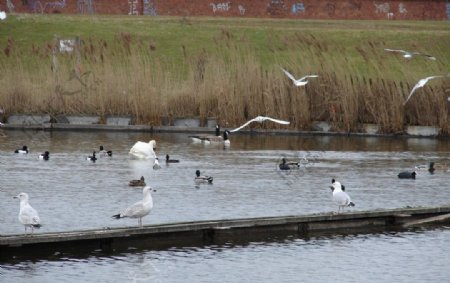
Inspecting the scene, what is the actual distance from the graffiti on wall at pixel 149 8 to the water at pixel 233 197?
2337 cm

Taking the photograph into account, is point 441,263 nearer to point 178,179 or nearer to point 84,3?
point 178,179

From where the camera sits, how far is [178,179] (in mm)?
25531

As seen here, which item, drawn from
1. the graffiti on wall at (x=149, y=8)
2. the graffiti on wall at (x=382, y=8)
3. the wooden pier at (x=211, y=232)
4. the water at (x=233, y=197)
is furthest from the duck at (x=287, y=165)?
the graffiti on wall at (x=382, y=8)

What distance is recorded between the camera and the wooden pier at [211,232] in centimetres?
1759

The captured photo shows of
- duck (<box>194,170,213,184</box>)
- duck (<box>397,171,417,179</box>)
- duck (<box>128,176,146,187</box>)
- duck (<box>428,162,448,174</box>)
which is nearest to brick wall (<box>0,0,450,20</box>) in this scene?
duck (<box>428,162,448,174</box>)

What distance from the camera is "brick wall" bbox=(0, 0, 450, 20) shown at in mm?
56844

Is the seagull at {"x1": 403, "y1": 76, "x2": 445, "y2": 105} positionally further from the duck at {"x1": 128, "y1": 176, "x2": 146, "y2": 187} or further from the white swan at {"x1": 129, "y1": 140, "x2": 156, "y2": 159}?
the duck at {"x1": 128, "y1": 176, "x2": 146, "y2": 187}

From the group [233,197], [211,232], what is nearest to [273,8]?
[233,197]

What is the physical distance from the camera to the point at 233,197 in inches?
909

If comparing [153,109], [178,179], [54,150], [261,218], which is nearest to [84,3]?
[153,109]

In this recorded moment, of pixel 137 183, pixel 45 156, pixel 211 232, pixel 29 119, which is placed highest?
pixel 29 119

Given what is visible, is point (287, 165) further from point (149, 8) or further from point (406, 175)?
point (149, 8)

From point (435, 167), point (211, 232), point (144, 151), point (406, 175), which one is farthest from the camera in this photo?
point (144, 151)

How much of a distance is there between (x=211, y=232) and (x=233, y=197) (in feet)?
13.8
